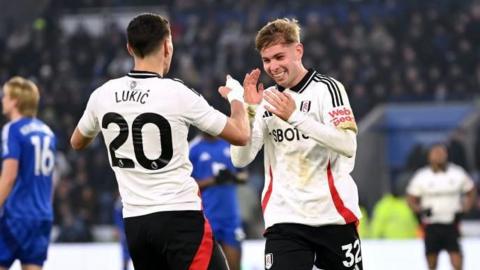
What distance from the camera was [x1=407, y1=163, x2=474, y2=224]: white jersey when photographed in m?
12.0

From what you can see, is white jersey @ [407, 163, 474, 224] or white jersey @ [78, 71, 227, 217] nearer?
white jersey @ [78, 71, 227, 217]

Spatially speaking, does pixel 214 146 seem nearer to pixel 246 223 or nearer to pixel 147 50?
pixel 147 50

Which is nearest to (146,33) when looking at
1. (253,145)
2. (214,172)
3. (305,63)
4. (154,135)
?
(154,135)

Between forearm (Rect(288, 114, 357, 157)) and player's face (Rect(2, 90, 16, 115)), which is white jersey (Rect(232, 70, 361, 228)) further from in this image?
player's face (Rect(2, 90, 16, 115))

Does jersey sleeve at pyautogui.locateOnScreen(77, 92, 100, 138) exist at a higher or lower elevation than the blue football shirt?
higher

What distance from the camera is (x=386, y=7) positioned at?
2303 centimetres

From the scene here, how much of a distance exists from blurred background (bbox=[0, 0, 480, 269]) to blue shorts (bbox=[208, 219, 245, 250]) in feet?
18.3

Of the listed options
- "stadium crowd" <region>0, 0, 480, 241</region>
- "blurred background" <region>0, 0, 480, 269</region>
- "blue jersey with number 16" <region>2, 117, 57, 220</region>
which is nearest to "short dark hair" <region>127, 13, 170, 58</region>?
"blue jersey with number 16" <region>2, 117, 57, 220</region>

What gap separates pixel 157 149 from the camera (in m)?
4.69

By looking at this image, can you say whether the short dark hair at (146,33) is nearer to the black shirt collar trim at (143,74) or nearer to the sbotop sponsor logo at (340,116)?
the black shirt collar trim at (143,74)

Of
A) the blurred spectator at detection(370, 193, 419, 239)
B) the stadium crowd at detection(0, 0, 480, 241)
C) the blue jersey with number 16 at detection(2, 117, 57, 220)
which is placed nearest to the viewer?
the blue jersey with number 16 at detection(2, 117, 57, 220)

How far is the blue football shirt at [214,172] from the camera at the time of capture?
9828mm

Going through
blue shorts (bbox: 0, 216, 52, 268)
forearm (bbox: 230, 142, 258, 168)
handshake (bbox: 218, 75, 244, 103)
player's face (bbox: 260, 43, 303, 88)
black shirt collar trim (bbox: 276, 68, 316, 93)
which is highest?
player's face (bbox: 260, 43, 303, 88)

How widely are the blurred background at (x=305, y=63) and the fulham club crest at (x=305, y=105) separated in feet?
33.3
